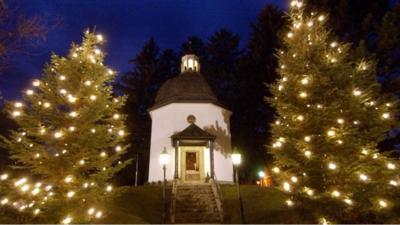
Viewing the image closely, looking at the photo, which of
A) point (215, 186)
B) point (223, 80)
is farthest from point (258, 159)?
point (215, 186)

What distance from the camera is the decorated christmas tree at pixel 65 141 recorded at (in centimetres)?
862

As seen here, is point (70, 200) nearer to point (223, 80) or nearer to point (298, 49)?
point (298, 49)

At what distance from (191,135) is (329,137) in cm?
1054

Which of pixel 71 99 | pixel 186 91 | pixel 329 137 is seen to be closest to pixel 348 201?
pixel 329 137

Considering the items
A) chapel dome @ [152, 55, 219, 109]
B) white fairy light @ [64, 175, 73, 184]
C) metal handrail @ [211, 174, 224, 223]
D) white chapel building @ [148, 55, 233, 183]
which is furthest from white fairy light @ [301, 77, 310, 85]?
chapel dome @ [152, 55, 219, 109]

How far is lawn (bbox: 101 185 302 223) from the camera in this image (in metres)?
11.9

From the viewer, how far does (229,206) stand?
49.0 feet

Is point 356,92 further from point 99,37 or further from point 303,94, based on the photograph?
point 99,37

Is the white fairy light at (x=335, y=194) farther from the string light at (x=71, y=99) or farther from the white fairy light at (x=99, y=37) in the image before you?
the white fairy light at (x=99, y=37)

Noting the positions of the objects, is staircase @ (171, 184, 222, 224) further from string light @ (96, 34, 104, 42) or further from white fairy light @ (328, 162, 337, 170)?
string light @ (96, 34, 104, 42)

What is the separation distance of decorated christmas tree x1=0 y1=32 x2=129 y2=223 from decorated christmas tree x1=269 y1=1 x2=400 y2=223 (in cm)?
574

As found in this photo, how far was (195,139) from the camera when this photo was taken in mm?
19156

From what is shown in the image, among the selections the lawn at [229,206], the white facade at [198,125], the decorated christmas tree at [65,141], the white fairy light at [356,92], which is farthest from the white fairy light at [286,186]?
the white facade at [198,125]

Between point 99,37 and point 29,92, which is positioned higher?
point 99,37
